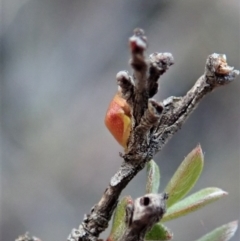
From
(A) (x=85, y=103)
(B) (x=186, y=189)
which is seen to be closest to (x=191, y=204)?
(B) (x=186, y=189)

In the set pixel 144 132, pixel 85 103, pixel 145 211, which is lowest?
pixel 145 211

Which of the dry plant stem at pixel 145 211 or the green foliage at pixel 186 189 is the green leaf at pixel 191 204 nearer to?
the green foliage at pixel 186 189

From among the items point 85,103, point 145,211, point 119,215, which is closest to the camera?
point 145,211

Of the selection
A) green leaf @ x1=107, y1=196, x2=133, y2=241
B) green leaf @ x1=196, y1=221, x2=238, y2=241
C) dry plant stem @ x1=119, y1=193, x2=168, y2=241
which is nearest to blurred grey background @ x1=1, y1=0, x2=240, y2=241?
green leaf @ x1=196, y1=221, x2=238, y2=241

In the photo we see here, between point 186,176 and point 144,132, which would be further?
point 186,176

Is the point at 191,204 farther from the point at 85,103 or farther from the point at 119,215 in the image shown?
the point at 85,103

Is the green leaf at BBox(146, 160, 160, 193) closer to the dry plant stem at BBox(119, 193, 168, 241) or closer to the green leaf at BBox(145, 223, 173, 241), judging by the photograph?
the green leaf at BBox(145, 223, 173, 241)

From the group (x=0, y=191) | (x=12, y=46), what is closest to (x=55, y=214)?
(x=0, y=191)
